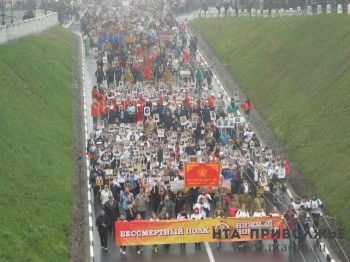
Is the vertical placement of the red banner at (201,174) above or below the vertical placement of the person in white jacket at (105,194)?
above

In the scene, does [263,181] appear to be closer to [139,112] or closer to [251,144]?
[251,144]

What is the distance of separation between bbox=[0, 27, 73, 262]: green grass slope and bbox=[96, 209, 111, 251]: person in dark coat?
2.92 ft

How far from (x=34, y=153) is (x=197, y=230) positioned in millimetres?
7719

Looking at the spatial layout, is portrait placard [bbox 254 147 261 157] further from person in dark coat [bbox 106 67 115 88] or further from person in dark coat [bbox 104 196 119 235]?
person in dark coat [bbox 106 67 115 88]

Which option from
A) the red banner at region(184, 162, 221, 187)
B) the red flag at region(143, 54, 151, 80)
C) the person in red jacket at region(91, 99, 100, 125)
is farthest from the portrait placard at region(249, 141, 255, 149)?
the red flag at region(143, 54, 151, 80)

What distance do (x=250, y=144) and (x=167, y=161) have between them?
399cm

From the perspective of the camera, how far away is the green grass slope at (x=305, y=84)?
32250mm

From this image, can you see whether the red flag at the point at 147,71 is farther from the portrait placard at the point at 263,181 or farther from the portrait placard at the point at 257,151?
the portrait placard at the point at 263,181

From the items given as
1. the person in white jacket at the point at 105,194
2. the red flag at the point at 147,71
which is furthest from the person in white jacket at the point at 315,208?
the red flag at the point at 147,71

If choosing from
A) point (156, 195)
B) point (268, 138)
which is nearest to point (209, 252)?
point (156, 195)

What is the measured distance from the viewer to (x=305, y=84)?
41.4 metres

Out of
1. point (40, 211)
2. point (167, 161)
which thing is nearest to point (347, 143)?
point (167, 161)

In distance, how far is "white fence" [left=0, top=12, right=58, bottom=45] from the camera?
46.4m

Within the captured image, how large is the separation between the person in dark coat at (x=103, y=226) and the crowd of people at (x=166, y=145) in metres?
0.03
